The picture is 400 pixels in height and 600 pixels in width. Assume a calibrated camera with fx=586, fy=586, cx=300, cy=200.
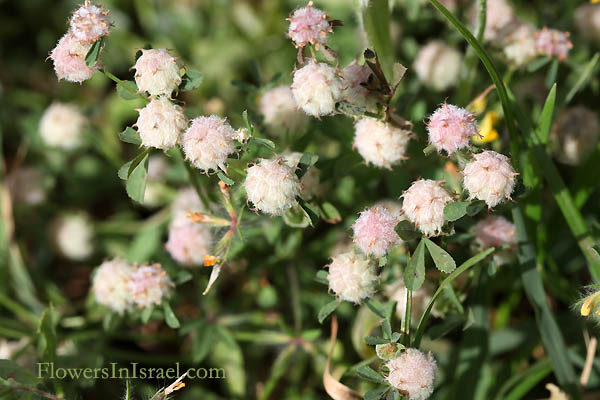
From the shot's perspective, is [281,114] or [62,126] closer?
[281,114]

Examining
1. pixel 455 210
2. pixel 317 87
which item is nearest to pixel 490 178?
pixel 455 210

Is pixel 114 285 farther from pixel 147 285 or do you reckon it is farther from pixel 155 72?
pixel 155 72

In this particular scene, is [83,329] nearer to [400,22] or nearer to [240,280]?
[240,280]

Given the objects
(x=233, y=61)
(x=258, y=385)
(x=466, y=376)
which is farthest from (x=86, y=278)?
(x=466, y=376)

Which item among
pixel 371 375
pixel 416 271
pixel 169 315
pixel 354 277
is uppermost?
pixel 416 271

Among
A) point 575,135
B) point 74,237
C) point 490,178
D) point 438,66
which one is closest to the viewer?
point 490,178

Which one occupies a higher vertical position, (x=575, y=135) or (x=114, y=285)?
(x=575, y=135)

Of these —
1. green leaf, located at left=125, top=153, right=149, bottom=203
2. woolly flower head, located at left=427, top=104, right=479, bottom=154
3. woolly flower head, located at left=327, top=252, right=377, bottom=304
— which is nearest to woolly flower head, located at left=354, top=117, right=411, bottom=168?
woolly flower head, located at left=427, top=104, right=479, bottom=154
